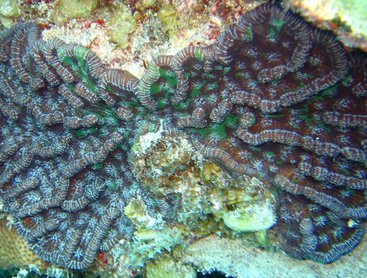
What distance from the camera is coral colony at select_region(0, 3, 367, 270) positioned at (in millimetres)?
2625

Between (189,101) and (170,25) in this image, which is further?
(189,101)

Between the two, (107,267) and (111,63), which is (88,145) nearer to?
(111,63)

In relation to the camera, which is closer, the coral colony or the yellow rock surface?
the coral colony

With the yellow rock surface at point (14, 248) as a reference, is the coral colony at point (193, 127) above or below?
above

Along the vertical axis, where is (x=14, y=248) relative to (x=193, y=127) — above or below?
below

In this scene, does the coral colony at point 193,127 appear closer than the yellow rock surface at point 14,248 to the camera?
Yes

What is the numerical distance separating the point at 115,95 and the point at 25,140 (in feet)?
4.49

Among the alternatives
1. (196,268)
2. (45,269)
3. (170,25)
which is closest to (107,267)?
(45,269)

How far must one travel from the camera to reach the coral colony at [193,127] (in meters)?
2.62

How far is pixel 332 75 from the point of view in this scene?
8.25 feet

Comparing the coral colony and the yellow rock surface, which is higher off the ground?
the coral colony

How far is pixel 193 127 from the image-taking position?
3.09 m

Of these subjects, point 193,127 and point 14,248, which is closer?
point 193,127

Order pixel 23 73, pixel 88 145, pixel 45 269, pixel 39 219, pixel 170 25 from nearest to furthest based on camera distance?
1. pixel 170 25
2. pixel 23 73
3. pixel 88 145
4. pixel 39 219
5. pixel 45 269
